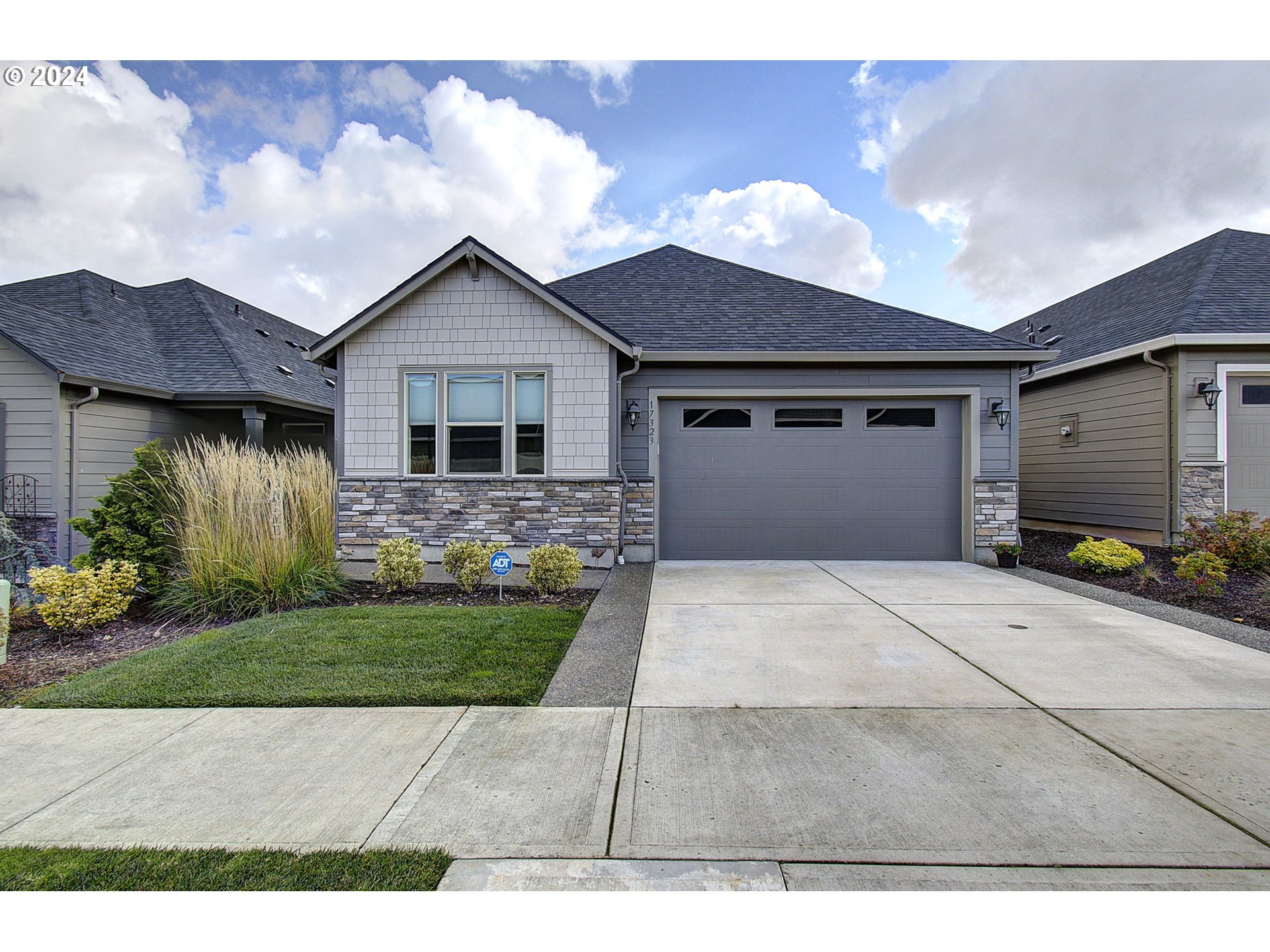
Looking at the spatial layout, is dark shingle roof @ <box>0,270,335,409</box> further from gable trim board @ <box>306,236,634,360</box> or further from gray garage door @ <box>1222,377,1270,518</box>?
gray garage door @ <box>1222,377,1270,518</box>

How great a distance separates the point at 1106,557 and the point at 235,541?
9945 millimetres

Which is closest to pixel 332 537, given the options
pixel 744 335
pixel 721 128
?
pixel 744 335

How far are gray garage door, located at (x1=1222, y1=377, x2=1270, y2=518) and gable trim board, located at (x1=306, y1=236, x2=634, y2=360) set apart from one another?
374 inches

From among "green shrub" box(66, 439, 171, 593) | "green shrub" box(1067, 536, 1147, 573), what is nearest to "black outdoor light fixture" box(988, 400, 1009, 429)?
"green shrub" box(1067, 536, 1147, 573)

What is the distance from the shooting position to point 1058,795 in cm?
243

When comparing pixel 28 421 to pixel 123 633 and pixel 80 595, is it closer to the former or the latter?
pixel 80 595

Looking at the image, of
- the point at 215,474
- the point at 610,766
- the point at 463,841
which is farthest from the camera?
the point at 215,474

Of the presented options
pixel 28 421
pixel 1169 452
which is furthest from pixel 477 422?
pixel 1169 452

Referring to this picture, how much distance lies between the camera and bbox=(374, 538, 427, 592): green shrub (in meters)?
6.33

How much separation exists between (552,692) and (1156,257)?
52.9 feet

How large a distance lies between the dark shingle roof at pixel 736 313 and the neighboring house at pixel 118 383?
244 inches

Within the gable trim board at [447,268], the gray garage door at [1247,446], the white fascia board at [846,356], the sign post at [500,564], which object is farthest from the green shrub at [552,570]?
the gray garage door at [1247,446]

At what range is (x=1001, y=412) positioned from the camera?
8.38 metres

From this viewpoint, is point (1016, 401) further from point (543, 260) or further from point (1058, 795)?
point (543, 260)
